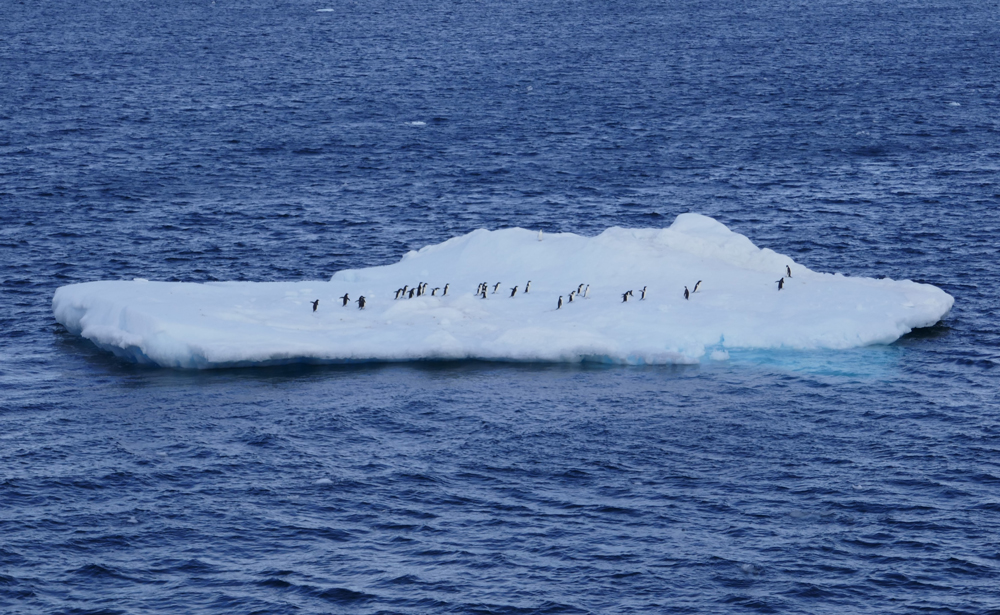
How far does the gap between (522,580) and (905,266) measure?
159 feet

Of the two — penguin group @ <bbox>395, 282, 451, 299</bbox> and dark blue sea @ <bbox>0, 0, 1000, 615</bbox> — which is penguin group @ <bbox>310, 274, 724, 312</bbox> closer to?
penguin group @ <bbox>395, 282, 451, 299</bbox>

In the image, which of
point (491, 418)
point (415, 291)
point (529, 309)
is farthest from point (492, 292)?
point (491, 418)

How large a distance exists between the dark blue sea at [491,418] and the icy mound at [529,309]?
128 cm

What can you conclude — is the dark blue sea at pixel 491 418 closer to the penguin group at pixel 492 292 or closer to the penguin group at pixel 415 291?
the penguin group at pixel 492 292

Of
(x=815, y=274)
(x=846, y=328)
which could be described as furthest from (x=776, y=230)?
(x=846, y=328)

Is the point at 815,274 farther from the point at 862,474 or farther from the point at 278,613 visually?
the point at 278,613

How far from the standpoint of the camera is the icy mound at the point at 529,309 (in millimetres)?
65938

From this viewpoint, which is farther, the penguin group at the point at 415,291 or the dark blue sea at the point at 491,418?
the penguin group at the point at 415,291

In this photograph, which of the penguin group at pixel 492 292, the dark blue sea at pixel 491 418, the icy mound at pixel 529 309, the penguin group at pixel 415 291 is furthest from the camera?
the penguin group at pixel 415 291

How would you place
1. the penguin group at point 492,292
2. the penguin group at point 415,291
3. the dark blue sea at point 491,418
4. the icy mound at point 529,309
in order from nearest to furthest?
the dark blue sea at point 491,418, the icy mound at point 529,309, the penguin group at point 492,292, the penguin group at point 415,291

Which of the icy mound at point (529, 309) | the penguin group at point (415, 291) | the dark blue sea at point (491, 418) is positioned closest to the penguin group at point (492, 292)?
the penguin group at point (415, 291)

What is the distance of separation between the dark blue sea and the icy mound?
1.28 metres

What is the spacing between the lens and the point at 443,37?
196500 millimetres

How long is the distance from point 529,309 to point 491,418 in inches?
468
